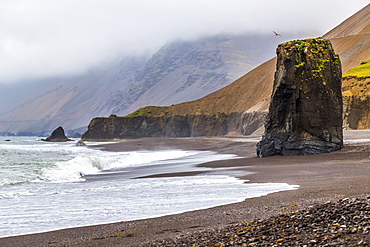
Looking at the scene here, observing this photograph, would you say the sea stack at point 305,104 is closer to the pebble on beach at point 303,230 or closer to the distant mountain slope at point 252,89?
the pebble on beach at point 303,230

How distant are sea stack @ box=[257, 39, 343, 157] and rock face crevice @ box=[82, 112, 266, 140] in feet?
305

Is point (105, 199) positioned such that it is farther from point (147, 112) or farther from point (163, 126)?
point (147, 112)

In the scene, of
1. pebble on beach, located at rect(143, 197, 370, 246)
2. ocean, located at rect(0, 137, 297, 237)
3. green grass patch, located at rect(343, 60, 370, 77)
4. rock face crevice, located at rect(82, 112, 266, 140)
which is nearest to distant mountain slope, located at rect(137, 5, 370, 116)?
rock face crevice, located at rect(82, 112, 266, 140)

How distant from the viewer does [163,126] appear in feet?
470

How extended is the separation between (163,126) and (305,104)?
377 ft

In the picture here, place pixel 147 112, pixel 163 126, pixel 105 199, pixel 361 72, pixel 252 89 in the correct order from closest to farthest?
pixel 105 199, pixel 361 72, pixel 252 89, pixel 163 126, pixel 147 112

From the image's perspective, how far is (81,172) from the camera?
27219 mm

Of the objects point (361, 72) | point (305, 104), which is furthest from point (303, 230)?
point (361, 72)

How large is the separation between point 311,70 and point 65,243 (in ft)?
80.7

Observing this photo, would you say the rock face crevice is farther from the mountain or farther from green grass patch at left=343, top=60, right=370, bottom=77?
green grass patch at left=343, top=60, right=370, bottom=77

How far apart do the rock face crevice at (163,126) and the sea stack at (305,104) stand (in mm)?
93080

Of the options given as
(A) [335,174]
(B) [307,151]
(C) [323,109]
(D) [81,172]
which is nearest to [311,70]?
(C) [323,109]

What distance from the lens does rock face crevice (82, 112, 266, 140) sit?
429ft

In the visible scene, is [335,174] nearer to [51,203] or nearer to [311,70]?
[51,203]
